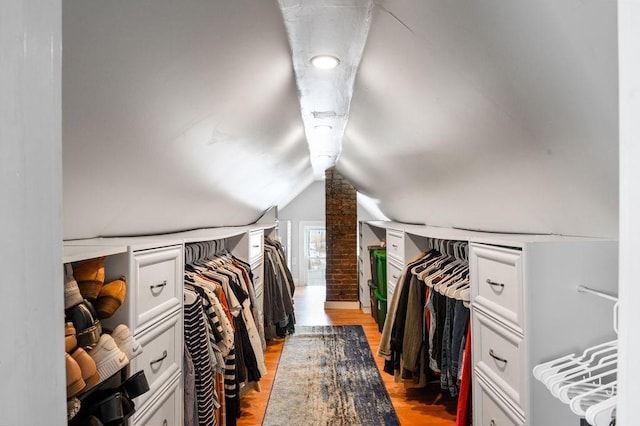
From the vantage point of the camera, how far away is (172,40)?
1223mm

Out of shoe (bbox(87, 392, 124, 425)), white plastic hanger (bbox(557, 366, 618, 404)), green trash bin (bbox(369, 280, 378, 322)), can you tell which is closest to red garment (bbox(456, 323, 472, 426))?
white plastic hanger (bbox(557, 366, 618, 404))

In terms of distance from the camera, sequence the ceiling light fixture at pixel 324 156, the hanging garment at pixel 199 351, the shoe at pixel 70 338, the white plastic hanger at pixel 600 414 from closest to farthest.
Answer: the white plastic hanger at pixel 600 414
the shoe at pixel 70 338
the hanging garment at pixel 199 351
the ceiling light fixture at pixel 324 156

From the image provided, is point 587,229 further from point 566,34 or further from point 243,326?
point 243,326

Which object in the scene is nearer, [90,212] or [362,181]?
[90,212]

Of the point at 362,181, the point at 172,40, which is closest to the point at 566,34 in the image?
the point at 172,40

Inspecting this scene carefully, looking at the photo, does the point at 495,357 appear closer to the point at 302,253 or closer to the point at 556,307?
the point at 556,307

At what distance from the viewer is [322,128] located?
3.74 m

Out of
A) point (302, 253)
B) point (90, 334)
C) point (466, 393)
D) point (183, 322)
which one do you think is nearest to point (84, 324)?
point (90, 334)

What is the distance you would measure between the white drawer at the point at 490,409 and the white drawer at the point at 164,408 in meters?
1.33

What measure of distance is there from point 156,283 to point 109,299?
0.34 meters

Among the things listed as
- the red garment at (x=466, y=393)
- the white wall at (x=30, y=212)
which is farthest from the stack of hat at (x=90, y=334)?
the red garment at (x=466, y=393)

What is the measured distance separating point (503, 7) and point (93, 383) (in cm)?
147

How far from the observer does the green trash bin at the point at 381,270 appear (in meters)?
5.01

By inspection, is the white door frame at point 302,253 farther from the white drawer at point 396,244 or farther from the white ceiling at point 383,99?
the white ceiling at point 383,99
